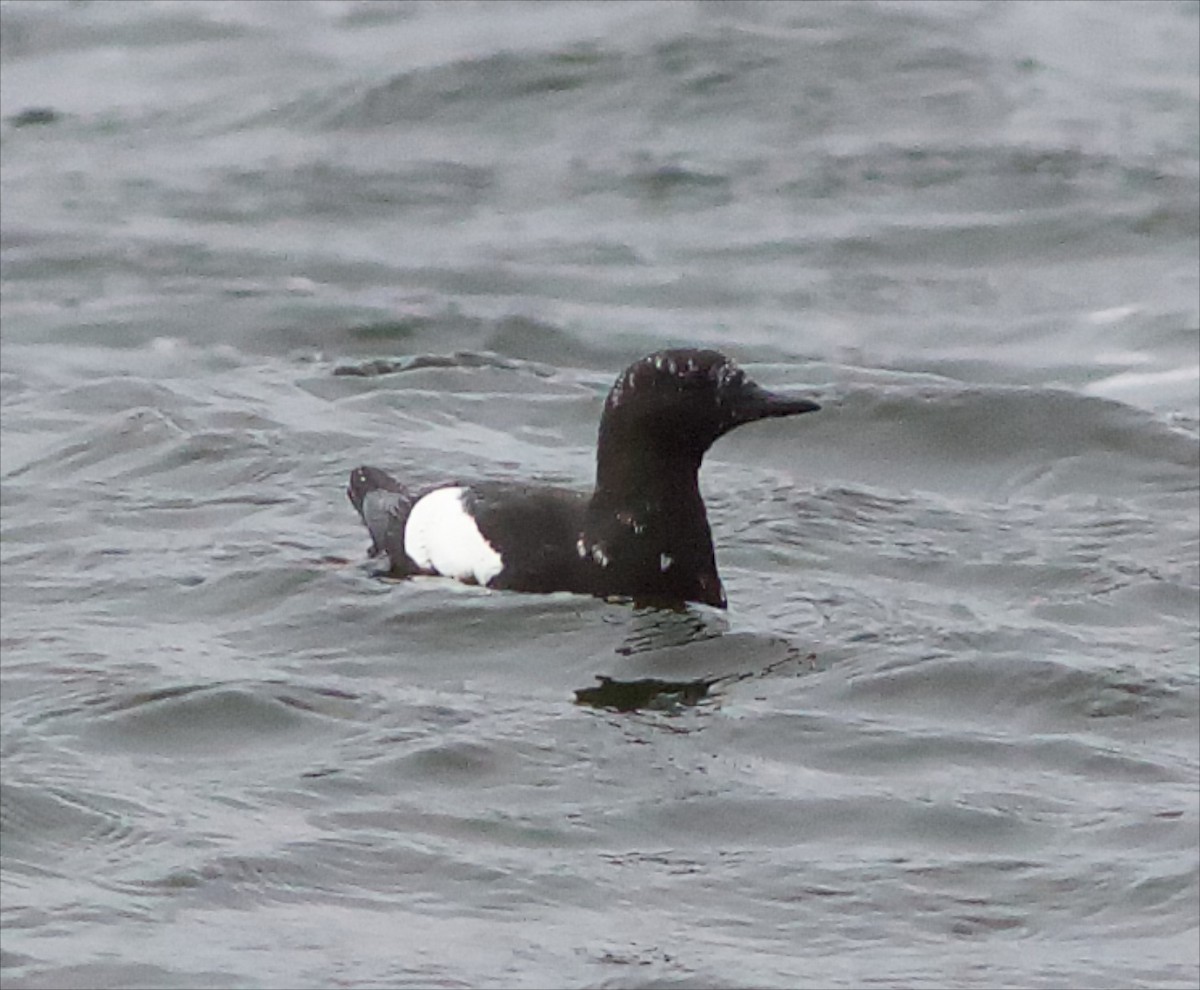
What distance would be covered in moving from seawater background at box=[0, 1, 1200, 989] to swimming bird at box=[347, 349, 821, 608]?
14 centimetres

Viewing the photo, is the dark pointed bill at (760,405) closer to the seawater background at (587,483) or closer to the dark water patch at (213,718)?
the seawater background at (587,483)

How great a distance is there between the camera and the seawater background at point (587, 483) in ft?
23.2

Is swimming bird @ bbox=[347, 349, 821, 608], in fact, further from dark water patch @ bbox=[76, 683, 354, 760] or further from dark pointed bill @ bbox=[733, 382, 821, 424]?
dark water patch @ bbox=[76, 683, 354, 760]

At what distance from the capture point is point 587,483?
1147 cm

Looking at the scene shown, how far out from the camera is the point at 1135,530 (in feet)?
35.1

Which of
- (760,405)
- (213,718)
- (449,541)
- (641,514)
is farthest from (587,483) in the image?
(213,718)

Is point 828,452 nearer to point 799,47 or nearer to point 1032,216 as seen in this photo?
point 1032,216

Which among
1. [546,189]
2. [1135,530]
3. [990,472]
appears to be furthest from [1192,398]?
[546,189]

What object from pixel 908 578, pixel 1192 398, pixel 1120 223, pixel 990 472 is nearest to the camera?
pixel 908 578

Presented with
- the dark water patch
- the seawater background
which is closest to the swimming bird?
the seawater background

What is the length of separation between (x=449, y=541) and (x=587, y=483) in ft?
5.41

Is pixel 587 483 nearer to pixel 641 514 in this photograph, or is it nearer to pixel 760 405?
pixel 641 514

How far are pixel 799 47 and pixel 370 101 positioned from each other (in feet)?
8.44

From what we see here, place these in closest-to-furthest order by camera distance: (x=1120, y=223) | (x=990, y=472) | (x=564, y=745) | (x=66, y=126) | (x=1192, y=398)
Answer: (x=564, y=745), (x=990, y=472), (x=1192, y=398), (x=1120, y=223), (x=66, y=126)
